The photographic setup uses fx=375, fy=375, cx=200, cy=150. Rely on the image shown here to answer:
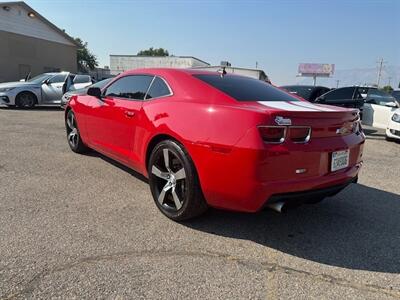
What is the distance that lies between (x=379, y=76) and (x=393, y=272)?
83.1 meters

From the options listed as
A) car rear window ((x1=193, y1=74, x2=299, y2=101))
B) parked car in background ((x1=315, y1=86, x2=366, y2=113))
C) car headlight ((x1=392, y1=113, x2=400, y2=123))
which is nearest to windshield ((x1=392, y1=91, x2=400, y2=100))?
parked car in background ((x1=315, y1=86, x2=366, y2=113))

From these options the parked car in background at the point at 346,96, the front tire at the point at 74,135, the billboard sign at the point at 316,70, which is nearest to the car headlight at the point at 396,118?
the parked car in background at the point at 346,96

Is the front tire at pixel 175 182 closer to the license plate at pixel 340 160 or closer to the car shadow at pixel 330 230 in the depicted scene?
the car shadow at pixel 330 230

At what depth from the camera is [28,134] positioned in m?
8.00

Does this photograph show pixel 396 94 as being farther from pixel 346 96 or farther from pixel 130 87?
pixel 130 87

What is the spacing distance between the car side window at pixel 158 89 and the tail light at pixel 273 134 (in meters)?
1.30

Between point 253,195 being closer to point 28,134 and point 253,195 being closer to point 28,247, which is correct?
point 28,247

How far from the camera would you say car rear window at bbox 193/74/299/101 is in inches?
142

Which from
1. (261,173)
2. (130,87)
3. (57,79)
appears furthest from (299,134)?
(57,79)

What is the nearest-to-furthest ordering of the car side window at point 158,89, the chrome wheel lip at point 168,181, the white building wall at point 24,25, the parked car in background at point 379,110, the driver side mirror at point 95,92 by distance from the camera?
1. the chrome wheel lip at point 168,181
2. the car side window at point 158,89
3. the driver side mirror at point 95,92
4. the parked car in background at point 379,110
5. the white building wall at point 24,25

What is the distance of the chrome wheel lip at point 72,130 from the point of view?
6.07 m

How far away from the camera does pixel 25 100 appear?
13633 millimetres

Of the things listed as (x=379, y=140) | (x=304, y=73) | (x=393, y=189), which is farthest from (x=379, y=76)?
(x=393, y=189)

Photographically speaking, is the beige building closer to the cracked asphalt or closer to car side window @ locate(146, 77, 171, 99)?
the cracked asphalt
